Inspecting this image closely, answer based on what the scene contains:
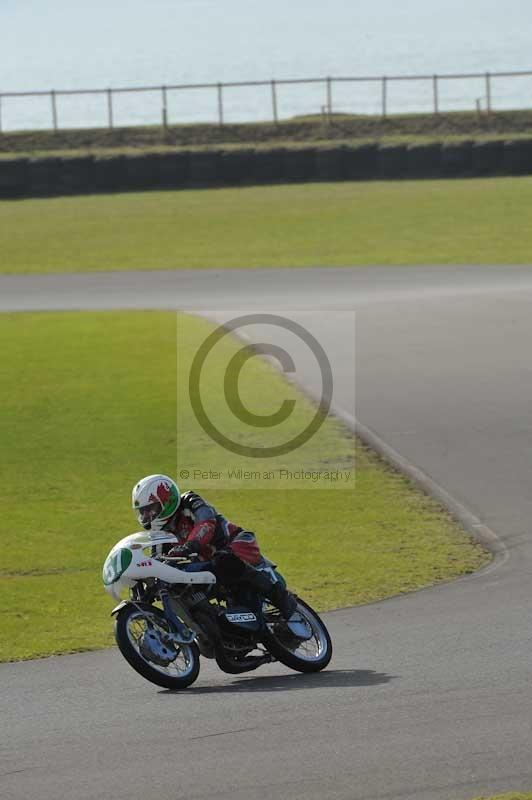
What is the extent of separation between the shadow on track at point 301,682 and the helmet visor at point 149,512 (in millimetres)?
984

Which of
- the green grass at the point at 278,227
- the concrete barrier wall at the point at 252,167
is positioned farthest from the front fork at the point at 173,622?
the concrete barrier wall at the point at 252,167

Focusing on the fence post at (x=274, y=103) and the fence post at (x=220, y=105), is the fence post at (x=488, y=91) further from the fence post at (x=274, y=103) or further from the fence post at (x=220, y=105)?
the fence post at (x=220, y=105)

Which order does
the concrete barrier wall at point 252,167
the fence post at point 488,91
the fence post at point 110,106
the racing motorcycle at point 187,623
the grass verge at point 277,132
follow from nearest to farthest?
the racing motorcycle at point 187,623 → the concrete barrier wall at point 252,167 → the grass verge at point 277,132 → the fence post at point 488,91 → the fence post at point 110,106

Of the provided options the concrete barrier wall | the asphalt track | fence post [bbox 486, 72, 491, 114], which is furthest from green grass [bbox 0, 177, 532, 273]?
the asphalt track

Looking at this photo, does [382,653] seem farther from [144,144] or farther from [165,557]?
[144,144]

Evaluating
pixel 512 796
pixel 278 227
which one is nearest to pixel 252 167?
pixel 278 227

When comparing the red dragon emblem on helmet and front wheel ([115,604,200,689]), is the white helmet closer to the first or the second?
the red dragon emblem on helmet

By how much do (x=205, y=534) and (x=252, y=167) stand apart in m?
38.2

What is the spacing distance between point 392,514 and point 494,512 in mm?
989

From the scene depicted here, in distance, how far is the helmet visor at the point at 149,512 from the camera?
828 centimetres

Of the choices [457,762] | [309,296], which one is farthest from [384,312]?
[457,762]

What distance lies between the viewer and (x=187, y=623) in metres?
8.30

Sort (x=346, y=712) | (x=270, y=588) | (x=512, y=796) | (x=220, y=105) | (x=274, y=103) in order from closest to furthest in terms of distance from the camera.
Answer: (x=512, y=796)
(x=346, y=712)
(x=270, y=588)
(x=274, y=103)
(x=220, y=105)

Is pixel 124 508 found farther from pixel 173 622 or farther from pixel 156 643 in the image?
pixel 156 643
